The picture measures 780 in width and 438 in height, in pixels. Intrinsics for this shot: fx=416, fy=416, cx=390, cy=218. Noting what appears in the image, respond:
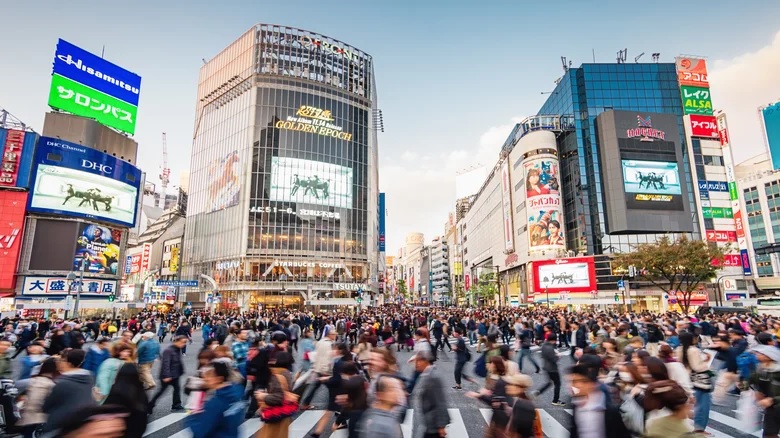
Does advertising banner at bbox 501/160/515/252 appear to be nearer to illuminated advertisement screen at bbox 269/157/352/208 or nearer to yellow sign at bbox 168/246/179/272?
illuminated advertisement screen at bbox 269/157/352/208

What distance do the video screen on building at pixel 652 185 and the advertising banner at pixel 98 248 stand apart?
69.9 metres

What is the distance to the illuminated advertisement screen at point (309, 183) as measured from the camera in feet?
A: 213

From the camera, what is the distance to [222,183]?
226 feet

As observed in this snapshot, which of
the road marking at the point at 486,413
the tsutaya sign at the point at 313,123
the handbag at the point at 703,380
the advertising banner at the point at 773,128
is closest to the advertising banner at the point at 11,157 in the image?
the tsutaya sign at the point at 313,123

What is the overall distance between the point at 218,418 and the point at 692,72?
285ft

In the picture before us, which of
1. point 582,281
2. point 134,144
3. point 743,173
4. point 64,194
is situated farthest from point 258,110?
point 743,173

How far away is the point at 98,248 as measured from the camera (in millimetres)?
51094

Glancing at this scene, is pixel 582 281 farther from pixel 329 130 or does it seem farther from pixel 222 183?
pixel 222 183

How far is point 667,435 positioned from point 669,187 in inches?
2723

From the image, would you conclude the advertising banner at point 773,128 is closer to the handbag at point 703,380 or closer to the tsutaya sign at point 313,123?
the tsutaya sign at point 313,123

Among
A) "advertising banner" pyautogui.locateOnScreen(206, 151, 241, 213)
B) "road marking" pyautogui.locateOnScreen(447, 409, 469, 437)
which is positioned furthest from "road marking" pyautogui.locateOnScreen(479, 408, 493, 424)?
"advertising banner" pyautogui.locateOnScreen(206, 151, 241, 213)

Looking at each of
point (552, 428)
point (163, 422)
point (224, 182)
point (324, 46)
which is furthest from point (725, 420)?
point (324, 46)

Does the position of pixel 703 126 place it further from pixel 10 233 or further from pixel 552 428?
pixel 10 233

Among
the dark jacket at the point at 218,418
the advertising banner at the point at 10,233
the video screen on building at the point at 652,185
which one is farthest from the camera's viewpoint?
the video screen on building at the point at 652,185
